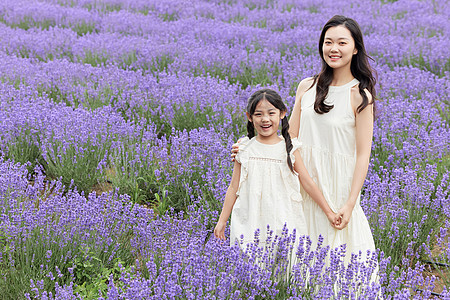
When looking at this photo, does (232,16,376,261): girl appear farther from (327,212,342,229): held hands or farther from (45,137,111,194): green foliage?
(45,137,111,194): green foliage

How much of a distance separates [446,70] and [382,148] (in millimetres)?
3060

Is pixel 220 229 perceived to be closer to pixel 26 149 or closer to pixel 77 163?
pixel 77 163

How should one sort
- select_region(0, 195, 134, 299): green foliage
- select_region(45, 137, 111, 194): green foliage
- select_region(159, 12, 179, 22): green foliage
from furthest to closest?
1. select_region(159, 12, 179, 22): green foliage
2. select_region(45, 137, 111, 194): green foliage
3. select_region(0, 195, 134, 299): green foliage

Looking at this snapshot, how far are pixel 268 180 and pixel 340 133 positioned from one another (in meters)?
0.47

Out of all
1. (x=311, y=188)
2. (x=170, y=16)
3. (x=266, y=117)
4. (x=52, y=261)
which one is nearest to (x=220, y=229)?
(x=311, y=188)

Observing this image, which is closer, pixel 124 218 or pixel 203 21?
pixel 124 218

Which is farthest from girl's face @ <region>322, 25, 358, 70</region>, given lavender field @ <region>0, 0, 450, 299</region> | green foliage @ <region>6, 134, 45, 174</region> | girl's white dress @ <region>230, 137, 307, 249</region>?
green foliage @ <region>6, 134, 45, 174</region>

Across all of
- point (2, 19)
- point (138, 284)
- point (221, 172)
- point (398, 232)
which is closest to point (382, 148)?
point (398, 232)

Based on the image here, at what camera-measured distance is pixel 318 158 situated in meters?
2.88

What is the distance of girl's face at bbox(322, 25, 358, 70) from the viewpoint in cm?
274

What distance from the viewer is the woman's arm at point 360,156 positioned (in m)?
2.71

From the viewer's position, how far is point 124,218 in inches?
120

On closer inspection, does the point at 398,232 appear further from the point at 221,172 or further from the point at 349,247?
A: the point at 221,172

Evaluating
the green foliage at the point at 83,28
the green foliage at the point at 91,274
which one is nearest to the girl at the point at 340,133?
the green foliage at the point at 91,274
